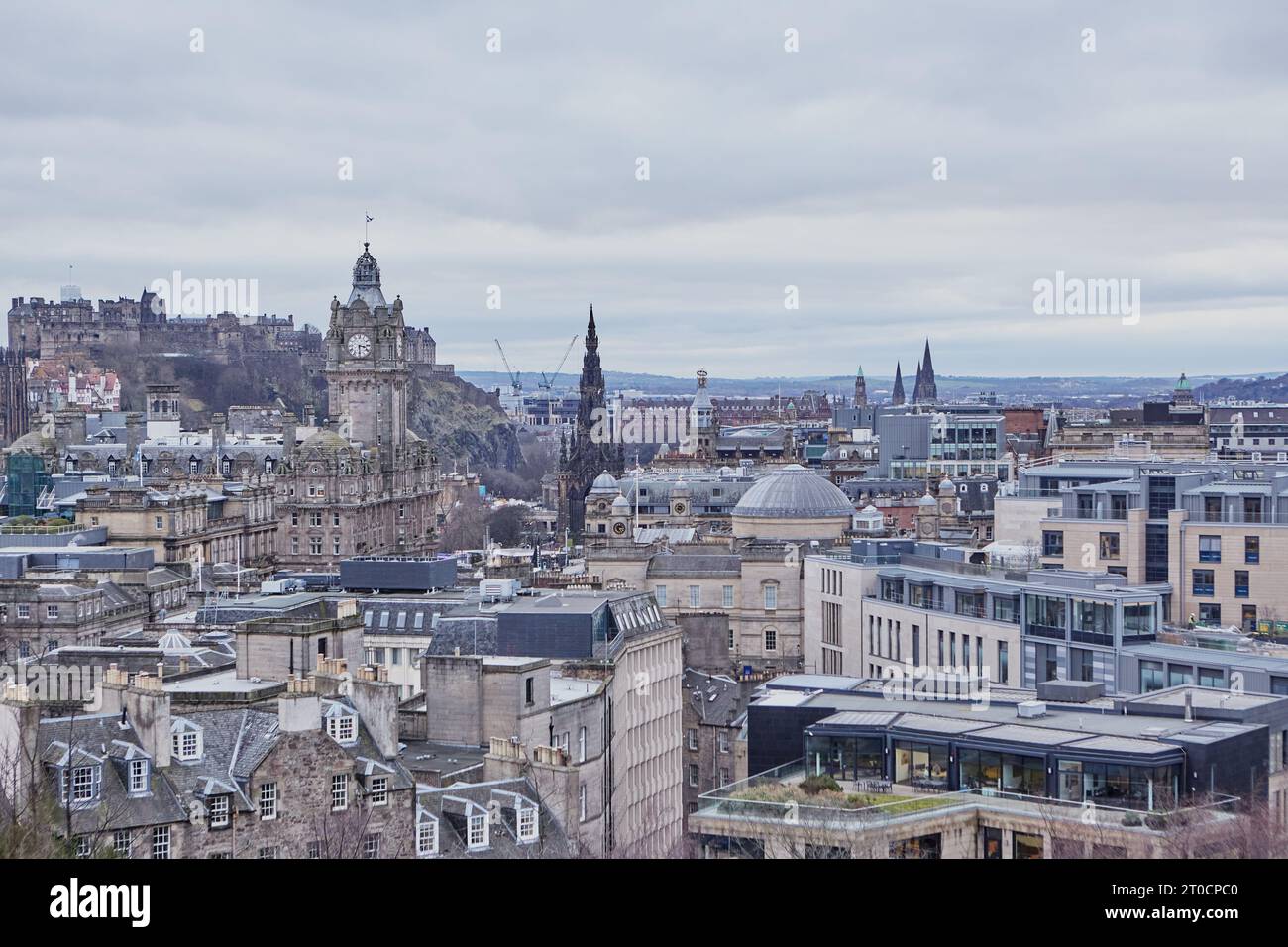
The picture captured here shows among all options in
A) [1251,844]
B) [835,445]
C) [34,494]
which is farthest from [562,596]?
[835,445]

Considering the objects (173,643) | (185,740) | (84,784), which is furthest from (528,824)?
(173,643)

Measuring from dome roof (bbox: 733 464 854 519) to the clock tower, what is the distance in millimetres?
39954

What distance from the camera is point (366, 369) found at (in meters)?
110

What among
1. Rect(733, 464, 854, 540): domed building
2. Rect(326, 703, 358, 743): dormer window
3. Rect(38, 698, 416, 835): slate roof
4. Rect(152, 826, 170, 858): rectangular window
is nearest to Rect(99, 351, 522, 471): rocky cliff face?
Rect(733, 464, 854, 540): domed building

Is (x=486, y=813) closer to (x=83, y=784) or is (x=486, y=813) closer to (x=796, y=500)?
(x=83, y=784)

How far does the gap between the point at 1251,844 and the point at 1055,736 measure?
20.8 ft

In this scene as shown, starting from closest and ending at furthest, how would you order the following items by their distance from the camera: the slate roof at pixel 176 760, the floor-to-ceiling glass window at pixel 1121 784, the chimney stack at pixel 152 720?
the slate roof at pixel 176 760, the chimney stack at pixel 152 720, the floor-to-ceiling glass window at pixel 1121 784

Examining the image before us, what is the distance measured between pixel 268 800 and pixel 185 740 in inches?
62.3

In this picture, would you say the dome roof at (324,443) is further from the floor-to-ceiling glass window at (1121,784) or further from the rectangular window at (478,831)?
the floor-to-ceiling glass window at (1121,784)

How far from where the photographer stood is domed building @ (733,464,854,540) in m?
72.9

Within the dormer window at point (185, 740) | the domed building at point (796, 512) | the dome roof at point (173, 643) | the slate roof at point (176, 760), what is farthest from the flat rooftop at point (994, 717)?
the domed building at point (796, 512)

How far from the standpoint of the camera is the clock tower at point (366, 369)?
362ft

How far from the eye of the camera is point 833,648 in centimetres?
6028
